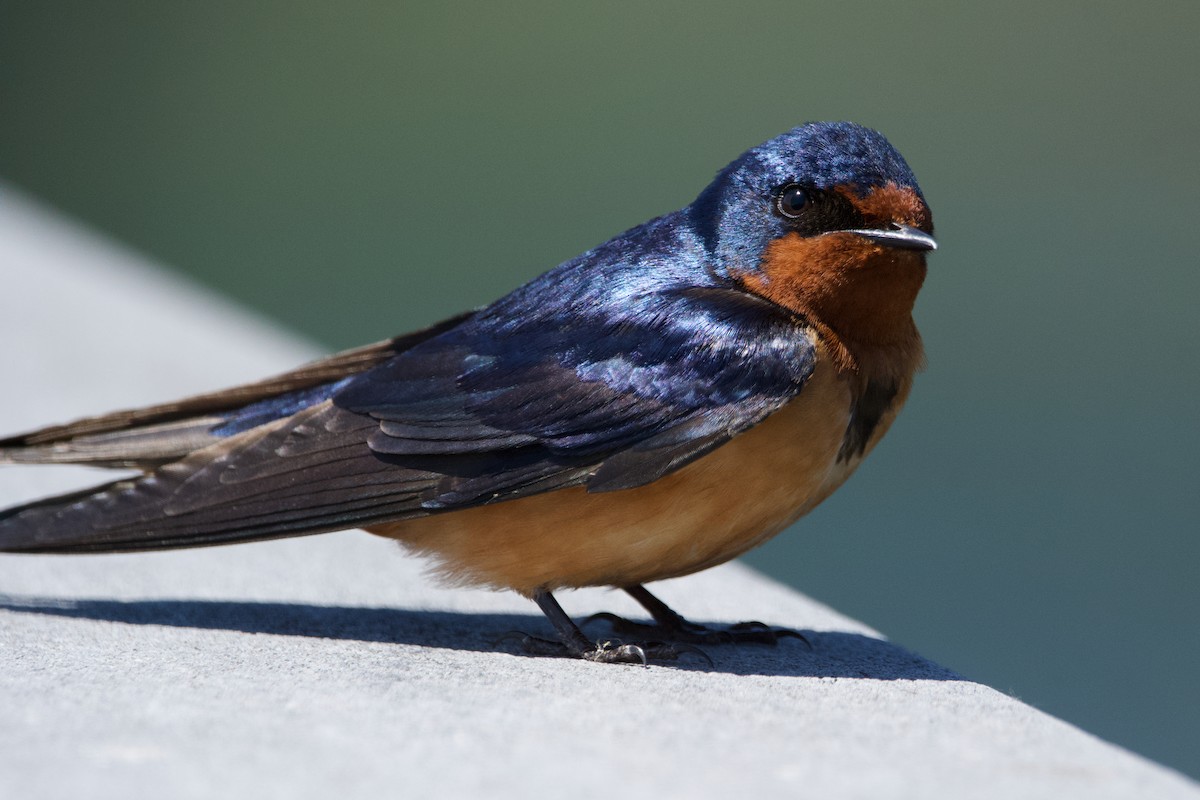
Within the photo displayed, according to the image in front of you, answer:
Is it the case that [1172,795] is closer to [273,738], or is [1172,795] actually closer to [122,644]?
[273,738]

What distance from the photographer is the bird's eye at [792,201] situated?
2.85 m

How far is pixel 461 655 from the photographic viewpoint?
266cm

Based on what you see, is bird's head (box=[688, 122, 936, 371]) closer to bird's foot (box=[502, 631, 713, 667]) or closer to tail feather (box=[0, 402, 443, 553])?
bird's foot (box=[502, 631, 713, 667])

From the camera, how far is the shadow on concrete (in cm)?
268

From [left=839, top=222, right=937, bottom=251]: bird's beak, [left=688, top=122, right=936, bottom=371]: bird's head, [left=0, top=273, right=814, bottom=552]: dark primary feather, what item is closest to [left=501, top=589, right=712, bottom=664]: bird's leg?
[left=0, top=273, right=814, bottom=552]: dark primary feather

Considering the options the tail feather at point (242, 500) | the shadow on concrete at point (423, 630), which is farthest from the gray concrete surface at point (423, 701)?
the tail feather at point (242, 500)

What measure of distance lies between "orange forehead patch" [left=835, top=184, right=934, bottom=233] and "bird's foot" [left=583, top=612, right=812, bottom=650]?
808mm

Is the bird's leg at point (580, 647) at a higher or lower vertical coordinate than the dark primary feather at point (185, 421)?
lower

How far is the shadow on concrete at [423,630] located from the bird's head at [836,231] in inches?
23.3

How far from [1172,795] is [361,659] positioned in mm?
1328

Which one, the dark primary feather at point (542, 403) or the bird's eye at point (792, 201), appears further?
the bird's eye at point (792, 201)

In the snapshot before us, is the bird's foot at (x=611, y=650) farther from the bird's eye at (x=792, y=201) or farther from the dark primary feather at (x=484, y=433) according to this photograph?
the bird's eye at (x=792, y=201)

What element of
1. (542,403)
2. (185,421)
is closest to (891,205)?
(542,403)

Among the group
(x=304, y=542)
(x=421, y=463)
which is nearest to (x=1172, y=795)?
(x=421, y=463)
